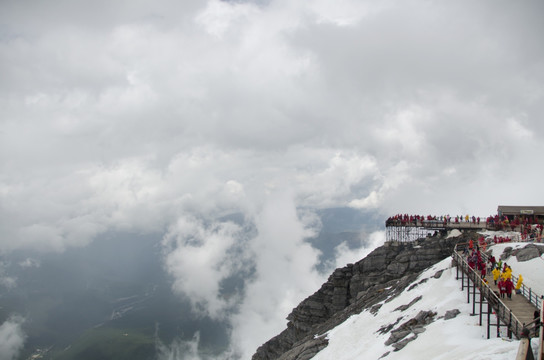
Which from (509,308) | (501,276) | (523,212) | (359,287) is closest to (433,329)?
(509,308)

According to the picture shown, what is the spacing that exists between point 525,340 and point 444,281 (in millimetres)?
19120

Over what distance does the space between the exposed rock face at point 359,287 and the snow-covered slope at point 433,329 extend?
5456 mm

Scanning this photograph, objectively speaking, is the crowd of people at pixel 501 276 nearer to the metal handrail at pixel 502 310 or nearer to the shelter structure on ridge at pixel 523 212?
the metal handrail at pixel 502 310

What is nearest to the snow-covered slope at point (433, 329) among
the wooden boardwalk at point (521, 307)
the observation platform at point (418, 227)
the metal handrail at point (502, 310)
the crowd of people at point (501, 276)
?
the metal handrail at point (502, 310)

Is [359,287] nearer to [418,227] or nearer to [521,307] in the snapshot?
[418,227]

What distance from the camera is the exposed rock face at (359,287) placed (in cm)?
4783

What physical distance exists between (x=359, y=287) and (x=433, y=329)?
32.4 meters

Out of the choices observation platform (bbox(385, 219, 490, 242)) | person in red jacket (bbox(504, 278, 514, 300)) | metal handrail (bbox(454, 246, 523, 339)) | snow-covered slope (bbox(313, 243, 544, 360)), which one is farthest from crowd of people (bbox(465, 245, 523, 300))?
observation platform (bbox(385, 219, 490, 242))

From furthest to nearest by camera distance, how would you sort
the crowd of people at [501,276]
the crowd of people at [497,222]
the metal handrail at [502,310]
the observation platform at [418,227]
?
the observation platform at [418,227] → the crowd of people at [497,222] → the crowd of people at [501,276] → the metal handrail at [502,310]

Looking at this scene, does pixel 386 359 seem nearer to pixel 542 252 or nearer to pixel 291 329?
pixel 542 252

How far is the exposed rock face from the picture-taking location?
47.8m

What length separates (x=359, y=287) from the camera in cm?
5581

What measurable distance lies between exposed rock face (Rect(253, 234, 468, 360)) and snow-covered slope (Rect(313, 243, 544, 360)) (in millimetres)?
5456

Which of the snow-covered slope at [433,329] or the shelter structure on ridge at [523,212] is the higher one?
the shelter structure on ridge at [523,212]
